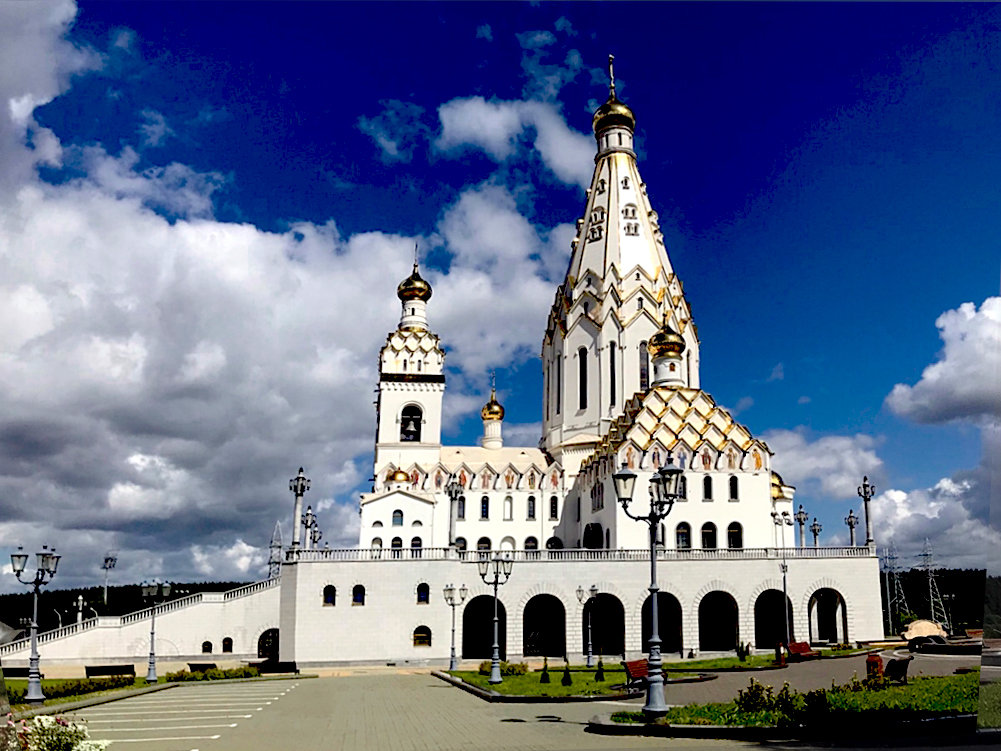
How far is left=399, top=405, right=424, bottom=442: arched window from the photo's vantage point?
62562mm

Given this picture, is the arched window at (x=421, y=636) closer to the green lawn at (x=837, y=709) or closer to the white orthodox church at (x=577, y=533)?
the white orthodox church at (x=577, y=533)

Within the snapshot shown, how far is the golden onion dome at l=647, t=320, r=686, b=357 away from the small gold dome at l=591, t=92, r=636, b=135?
1786 cm

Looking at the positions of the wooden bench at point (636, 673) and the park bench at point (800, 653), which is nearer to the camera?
the wooden bench at point (636, 673)

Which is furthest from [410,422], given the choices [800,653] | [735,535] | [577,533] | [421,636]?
[800,653]

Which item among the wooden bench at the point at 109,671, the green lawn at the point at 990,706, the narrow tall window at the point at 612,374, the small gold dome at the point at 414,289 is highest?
the small gold dome at the point at 414,289

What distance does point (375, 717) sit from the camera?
1905 cm

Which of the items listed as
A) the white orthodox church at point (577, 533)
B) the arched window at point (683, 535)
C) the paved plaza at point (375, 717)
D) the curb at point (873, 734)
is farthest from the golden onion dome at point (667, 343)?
the curb at point (873, 734)

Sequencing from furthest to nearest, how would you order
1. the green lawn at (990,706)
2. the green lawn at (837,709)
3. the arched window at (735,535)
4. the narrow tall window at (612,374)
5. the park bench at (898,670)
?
the narrow tall window at (612,374)
the arched window at (735,535)
the park bench at (898,670)
the green lawn at (837,709)
the green lawn at (990,706)

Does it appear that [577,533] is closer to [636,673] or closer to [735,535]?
[735,535]

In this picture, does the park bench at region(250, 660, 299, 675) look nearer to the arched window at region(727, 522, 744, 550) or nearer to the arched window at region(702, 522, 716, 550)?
the arched window at region(702, 522, 716, 550)

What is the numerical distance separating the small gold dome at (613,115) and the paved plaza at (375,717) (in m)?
46.0

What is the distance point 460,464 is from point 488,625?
15231mm

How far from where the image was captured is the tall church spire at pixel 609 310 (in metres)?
60.4

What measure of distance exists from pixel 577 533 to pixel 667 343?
13.0 meters
